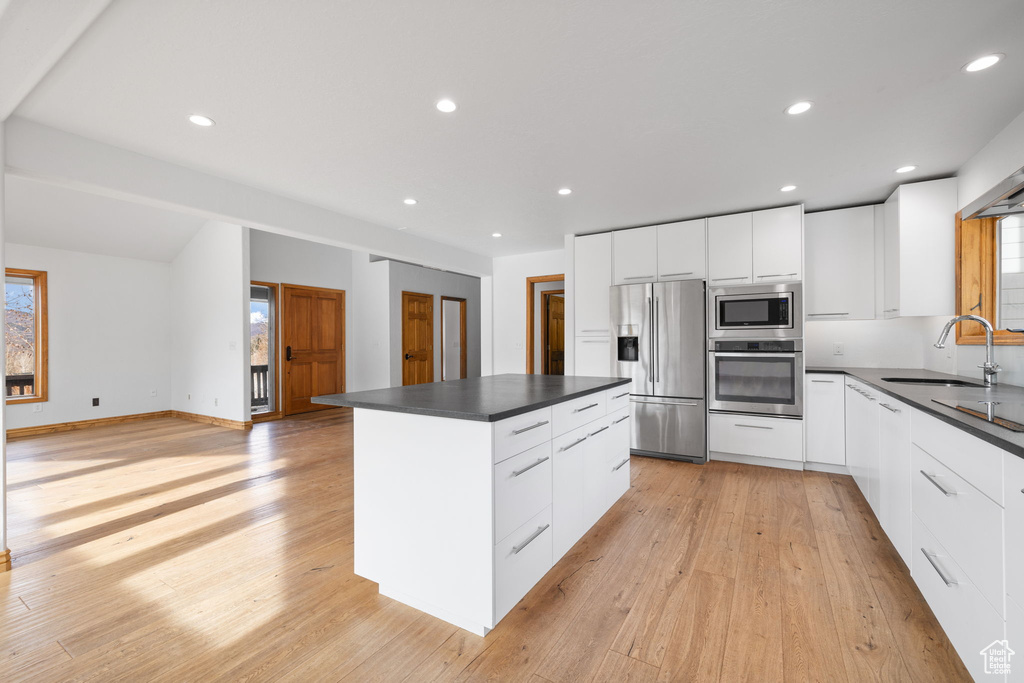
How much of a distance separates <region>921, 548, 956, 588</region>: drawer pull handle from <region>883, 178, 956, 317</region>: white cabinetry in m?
2.26

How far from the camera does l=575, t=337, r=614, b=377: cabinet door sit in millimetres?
4781

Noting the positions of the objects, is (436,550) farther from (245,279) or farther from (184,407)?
(184,407)

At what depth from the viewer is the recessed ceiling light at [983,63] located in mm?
1882

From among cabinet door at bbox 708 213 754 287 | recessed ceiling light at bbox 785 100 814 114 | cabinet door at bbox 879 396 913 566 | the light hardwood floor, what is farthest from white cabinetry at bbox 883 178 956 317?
recessed ceiling light at bbox 785 100 814 114

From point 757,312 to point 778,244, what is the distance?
612 mm

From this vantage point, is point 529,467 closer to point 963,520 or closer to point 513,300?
point 963,520

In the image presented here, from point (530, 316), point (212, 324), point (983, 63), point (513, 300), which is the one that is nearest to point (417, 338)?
point (513, 300)

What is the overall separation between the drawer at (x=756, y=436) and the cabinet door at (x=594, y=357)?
3.76 feet

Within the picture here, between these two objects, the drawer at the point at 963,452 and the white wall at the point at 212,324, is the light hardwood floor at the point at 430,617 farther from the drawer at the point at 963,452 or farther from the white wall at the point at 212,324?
the white wall at the point at 212,324

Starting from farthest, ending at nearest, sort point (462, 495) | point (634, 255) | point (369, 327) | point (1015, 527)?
point (369, 327) → point (634, 255) → point (462, 495) → point (1015, 527)

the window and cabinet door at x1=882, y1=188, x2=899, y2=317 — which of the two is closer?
cabinet door at x1=882, y1=188, x2=899, y2=317

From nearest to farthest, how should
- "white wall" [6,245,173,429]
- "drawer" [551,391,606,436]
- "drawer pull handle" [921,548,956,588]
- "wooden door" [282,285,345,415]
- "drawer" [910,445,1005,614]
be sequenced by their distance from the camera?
"drawer" [910,445,1005,614], "drawer pull handle" [921,548,956,588], "drawer" [551,391,606,436], "white wall" [6,245,173,429], "wooden door" [282,285,345,415]

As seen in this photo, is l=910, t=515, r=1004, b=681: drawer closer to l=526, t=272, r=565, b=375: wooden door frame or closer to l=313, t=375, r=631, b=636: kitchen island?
l=313, t=375, r=631, b=636: kitchen island

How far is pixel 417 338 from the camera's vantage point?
26.8 feet
